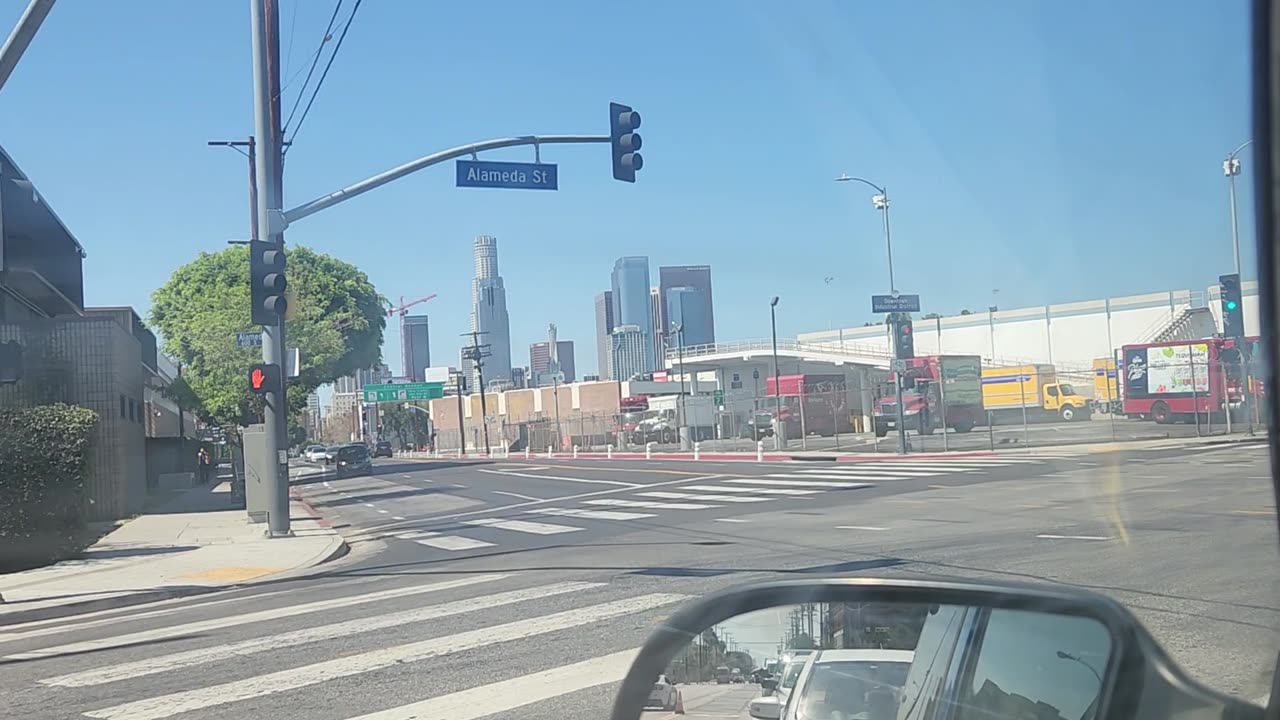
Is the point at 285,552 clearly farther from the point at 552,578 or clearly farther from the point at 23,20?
the point at 23,20

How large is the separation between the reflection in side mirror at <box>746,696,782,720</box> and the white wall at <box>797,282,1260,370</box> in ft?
4.33

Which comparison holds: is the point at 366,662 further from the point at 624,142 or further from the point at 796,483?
the point at 796,483

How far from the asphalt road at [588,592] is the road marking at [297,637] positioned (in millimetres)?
35

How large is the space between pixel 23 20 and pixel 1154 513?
13.9m

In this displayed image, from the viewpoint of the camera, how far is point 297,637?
8797 mm

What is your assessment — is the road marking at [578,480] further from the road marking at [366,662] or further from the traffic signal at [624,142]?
the road marking at [366,662]

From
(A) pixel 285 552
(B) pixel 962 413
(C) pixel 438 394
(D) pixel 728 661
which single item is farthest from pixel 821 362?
(D) pixel 728 661

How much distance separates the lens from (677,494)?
24.4m

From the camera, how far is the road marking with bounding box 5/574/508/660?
914 centimetres

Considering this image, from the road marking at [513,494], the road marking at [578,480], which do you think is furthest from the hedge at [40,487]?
the road marking at [578,480]

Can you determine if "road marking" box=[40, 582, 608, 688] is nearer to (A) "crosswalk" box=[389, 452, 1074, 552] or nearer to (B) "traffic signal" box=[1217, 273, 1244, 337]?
(A) "crosswalk" box=[389, 452, 1074, 552]

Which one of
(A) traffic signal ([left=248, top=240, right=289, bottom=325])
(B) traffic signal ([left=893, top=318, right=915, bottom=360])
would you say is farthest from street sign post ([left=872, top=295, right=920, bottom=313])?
(A) traffic signal ([left=248, top=240, right=289, bottom=325])

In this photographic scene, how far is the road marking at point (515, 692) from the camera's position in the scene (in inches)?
243

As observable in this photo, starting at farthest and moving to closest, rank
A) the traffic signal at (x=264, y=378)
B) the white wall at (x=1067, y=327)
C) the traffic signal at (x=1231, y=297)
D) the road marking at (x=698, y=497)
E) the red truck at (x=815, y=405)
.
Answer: the red truck at (x=815, y=405), the road marking at (x=698, y=497), the traffic signal at (x=264, y=378), the white wall at (x=1067, y=327), the traffic signal at (x=1231, y=297)
